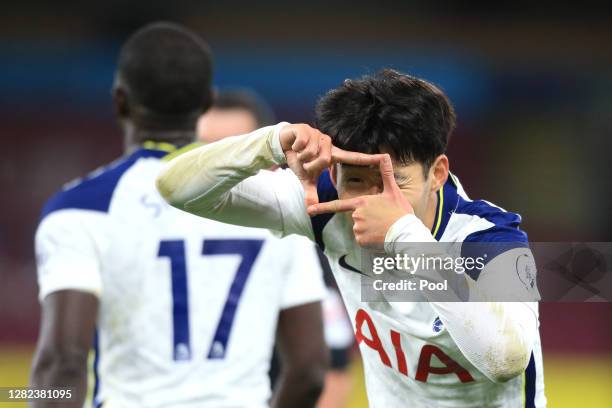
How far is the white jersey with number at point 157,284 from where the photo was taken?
349cm

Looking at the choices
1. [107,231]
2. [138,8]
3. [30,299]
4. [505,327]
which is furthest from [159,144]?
[138,8]

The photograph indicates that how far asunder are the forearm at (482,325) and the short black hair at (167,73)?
1.61 metres

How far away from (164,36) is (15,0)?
18.3 m

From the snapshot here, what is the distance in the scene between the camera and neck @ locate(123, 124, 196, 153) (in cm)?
375

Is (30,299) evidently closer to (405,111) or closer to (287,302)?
(287,302)

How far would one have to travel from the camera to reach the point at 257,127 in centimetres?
540

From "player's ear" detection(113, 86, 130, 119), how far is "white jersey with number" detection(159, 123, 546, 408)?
113 cm

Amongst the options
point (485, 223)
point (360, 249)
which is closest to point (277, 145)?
point (360, 249)

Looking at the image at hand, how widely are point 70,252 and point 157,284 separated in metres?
0.30

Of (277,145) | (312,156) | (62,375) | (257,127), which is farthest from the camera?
(257,127)

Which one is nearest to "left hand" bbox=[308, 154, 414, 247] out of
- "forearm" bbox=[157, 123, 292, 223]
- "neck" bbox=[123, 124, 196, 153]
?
"forearm" bbox=[157, 123, 292, 223]

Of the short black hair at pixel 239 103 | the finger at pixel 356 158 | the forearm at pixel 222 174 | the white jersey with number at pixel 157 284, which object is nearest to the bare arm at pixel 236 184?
the forearm at pixel 222 174

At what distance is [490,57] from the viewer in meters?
20.4

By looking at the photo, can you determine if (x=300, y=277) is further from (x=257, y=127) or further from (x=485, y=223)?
(x=257, y=127)
